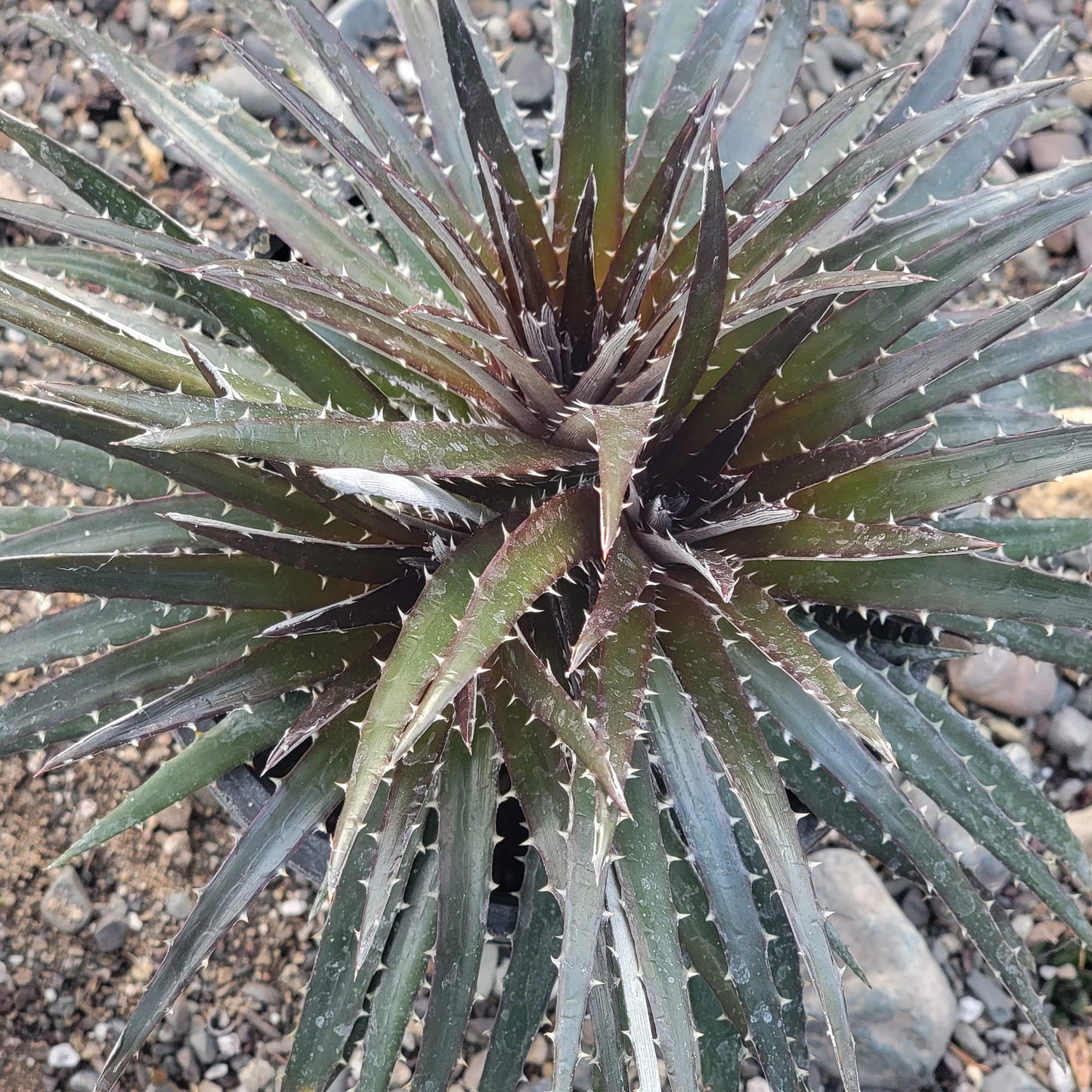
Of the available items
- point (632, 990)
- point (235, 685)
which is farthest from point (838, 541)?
point (235, 685)

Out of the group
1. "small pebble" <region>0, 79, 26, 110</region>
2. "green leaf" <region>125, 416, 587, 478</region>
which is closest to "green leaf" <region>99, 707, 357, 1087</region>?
"green leaf" <region>125, 416, 587, 478</region>

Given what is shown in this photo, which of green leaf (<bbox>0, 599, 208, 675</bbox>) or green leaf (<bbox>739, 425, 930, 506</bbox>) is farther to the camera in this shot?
green leaf (<bbox>0, 599, 208, 675</bbox>)

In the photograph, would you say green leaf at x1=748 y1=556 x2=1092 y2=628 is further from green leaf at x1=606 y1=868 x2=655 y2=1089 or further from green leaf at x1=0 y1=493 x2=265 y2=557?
green leaf at x1=0 y1=493 x2=265 y2=557

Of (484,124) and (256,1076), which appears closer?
(484,124)

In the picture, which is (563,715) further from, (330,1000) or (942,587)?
(330,1000)

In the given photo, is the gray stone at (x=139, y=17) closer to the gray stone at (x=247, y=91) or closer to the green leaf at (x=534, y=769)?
the gray stone at (x=247, y=91)

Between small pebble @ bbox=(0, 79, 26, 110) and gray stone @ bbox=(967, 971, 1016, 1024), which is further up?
small pebble @ bbox=(0, 79, 26, 110)

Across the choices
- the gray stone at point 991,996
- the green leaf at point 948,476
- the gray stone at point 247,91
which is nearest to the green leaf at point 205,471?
A: the green leaf at point 948,476
